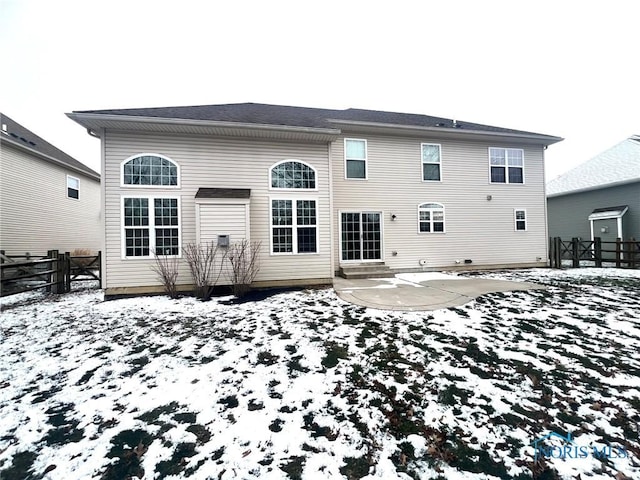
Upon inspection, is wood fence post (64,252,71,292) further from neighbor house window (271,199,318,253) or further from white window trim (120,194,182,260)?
neighbor house window (271,199,318,253)

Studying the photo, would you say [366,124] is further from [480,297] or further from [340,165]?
[480,297]

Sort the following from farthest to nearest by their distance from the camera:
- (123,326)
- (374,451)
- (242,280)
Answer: (242,280)
(123,326)
(374,451)

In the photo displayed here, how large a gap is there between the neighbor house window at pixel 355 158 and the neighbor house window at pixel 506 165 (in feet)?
18.1

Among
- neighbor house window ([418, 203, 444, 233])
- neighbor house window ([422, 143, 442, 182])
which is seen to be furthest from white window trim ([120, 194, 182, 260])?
neighbor house window ([422, 143, 442, 182])

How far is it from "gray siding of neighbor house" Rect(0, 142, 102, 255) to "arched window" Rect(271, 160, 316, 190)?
34.7 feet

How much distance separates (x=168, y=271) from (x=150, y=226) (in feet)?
4.23

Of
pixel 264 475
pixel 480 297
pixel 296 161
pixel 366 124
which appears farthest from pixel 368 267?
pixel 264 475

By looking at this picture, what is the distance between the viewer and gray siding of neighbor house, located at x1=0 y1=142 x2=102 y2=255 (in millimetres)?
9680

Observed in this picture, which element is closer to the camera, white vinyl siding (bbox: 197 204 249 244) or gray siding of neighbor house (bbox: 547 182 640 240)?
white vinyl siding (bbox: 197 204 249 244)

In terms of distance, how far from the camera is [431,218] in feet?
33.2

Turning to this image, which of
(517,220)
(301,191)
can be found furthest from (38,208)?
(517,220)

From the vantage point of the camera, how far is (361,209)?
9445 millimetres

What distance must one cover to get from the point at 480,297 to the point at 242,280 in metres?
5.77

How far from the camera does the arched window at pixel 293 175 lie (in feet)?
24.7
